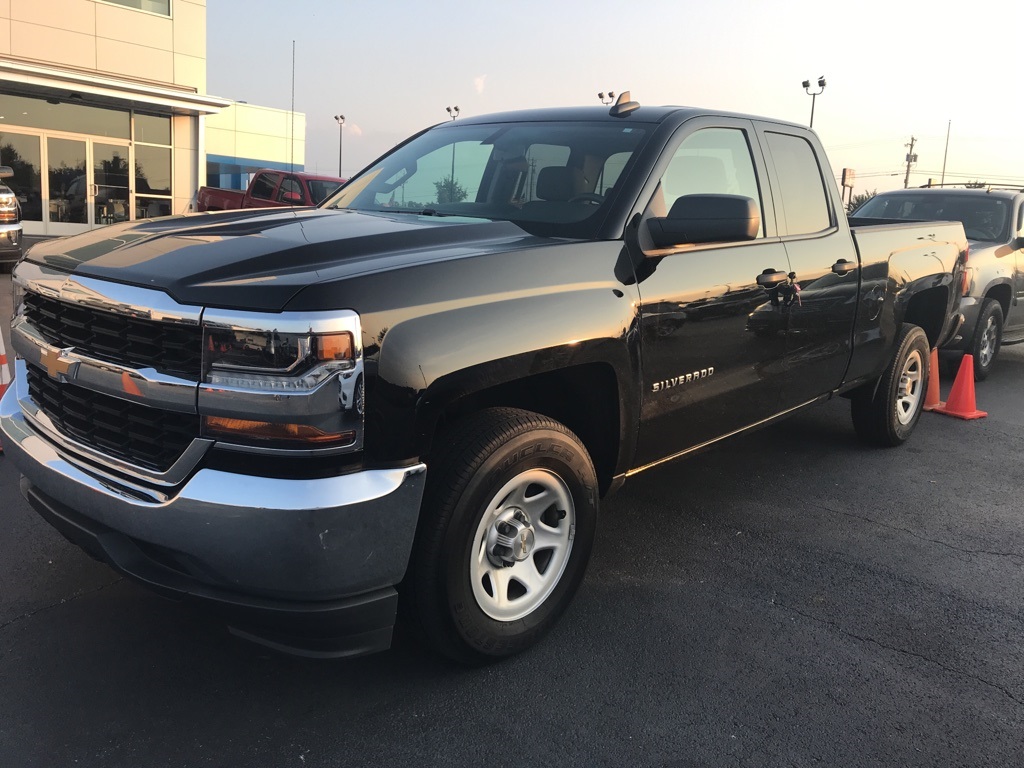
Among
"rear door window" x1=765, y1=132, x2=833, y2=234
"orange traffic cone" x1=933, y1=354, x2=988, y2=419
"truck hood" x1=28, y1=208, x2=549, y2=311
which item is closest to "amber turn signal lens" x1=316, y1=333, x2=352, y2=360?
"truck hood" x1=28, y1=208, x2=549, y2=311

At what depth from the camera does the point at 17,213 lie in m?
12.0

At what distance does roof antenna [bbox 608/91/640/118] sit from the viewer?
3730mm

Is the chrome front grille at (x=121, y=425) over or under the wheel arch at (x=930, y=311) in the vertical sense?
under

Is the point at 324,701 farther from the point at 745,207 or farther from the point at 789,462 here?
the point at 789,462

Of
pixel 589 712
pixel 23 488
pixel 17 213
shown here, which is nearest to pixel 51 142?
pixel 17 213

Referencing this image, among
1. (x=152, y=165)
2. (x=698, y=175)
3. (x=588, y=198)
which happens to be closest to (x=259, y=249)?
(x=588, y=198)

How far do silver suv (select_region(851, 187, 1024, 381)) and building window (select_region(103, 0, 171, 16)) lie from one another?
1899 cm

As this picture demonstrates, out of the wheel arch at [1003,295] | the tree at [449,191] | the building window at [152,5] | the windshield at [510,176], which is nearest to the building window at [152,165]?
the building window at [152,5]

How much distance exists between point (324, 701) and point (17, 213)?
11.9 metres

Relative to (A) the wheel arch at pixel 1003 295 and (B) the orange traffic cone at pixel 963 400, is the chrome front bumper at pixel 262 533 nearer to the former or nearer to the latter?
(B) the orange traffic cone at pixel 963 400

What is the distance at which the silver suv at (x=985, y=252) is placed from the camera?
803 cm

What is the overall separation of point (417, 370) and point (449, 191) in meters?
1.71

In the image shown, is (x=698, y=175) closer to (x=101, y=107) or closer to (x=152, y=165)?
(x=101, y=107)

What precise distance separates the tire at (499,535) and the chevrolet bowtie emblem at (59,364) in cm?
113
